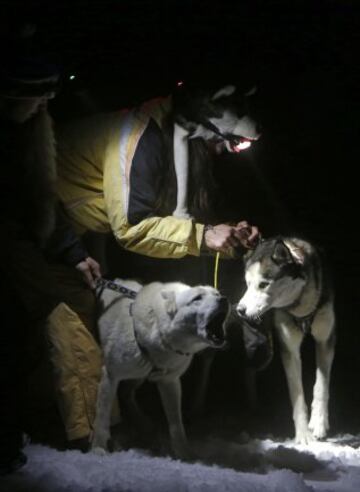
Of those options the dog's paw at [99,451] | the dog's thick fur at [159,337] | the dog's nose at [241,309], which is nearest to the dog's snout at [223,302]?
the dog's thick fur at [159,337]

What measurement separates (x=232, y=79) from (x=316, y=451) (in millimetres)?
1985

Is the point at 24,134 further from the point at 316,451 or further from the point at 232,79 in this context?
the point at 316,451

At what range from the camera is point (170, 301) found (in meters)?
3.47

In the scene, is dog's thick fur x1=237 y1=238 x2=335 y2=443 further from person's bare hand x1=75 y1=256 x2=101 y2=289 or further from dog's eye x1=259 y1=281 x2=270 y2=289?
person's bare hand x1=75 y1=256 x2=101 y2=289

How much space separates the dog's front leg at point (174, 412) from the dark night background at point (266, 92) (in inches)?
23.8

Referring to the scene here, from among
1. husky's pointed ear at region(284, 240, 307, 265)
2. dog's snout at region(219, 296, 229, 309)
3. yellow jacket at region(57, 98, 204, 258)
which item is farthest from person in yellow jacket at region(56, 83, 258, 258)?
dog's snout at region(219, 296, 229, 309)

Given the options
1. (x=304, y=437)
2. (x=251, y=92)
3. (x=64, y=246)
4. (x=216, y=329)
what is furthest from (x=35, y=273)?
(x=304, y=437)

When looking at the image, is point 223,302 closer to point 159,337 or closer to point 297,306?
point 159,337

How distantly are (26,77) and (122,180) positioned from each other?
673 mm

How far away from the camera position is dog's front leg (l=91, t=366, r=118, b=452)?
3.56 metres

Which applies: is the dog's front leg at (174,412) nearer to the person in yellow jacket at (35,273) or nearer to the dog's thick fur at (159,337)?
the dog's thick fur at (159,337)

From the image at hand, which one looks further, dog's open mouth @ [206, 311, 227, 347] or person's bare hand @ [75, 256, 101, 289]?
person's bare hand @ [75, 256, 101, 289]

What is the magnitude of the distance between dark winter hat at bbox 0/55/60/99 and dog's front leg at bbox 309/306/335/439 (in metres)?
1.89

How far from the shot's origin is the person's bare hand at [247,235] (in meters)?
3.78
